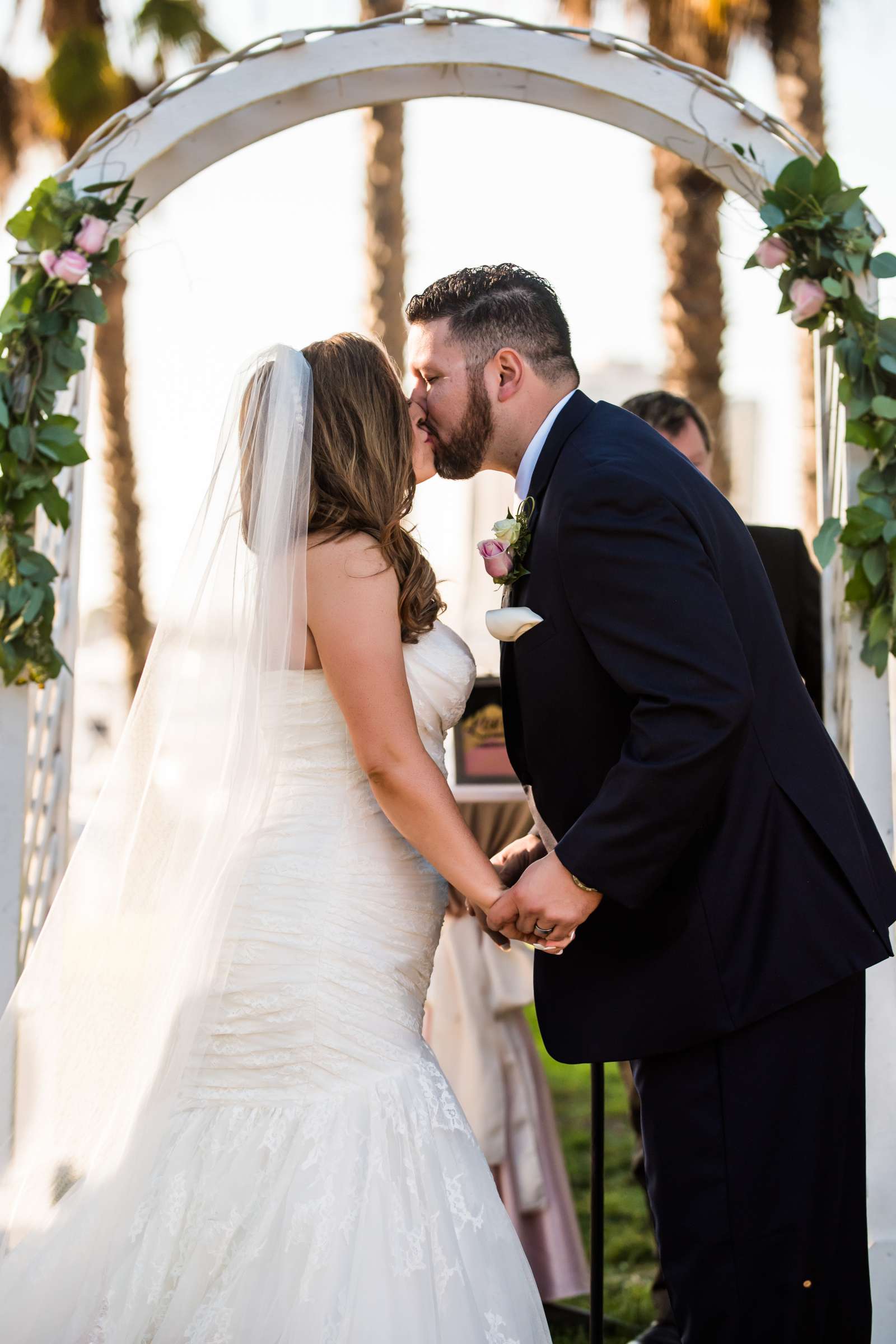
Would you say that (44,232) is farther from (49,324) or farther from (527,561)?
(527,561)

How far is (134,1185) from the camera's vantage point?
7.92ft

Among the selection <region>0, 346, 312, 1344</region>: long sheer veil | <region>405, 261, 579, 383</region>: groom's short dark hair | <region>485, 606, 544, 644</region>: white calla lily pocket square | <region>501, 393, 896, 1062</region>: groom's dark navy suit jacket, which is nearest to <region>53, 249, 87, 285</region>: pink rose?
<region>0, 346, 312, 1344</region>: long sheer veil

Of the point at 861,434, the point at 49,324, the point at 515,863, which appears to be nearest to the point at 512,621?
the point at 515,863

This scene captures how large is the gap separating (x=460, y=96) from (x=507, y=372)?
45.2 inches

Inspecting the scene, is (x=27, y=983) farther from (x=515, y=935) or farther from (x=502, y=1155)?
(x=502, y=1155)

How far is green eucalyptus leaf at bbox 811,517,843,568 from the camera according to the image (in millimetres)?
3260

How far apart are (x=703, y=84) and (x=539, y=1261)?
3595mm

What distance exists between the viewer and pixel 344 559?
260cm

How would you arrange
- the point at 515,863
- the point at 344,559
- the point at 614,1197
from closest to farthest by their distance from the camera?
the point at 344,559 < the point at 515,863 < the point at 614,1197

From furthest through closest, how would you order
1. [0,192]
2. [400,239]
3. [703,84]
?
[0,192] → [400,239] → [703,84]

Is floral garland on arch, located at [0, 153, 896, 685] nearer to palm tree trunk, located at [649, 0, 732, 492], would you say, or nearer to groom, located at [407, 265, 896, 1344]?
groom, located at [407, 265, 896, 1344]

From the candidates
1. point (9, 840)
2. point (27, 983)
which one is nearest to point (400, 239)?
point (9, 840)

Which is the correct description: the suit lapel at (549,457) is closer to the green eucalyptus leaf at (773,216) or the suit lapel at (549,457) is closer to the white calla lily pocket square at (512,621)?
the white calla lily pocket square at (512,621)

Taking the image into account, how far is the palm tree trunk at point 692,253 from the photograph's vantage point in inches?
350
